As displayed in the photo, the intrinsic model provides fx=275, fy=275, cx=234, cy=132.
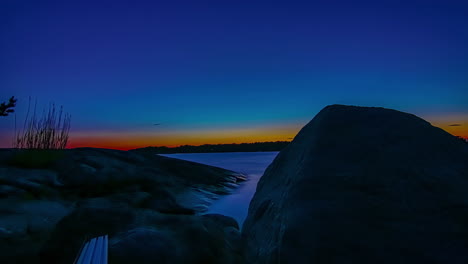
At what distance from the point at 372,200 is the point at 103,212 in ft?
7.98

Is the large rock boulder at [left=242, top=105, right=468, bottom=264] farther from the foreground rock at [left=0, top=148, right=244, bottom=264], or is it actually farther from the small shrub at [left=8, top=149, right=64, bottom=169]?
the small shrub at [left=8, top=149, right=64, bottom=169]

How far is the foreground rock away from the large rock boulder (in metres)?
0.55

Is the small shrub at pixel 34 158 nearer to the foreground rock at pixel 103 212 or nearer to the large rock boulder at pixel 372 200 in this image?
the foreground rock at pixel 103 212

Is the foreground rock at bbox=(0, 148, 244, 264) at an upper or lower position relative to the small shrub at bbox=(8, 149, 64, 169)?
lower

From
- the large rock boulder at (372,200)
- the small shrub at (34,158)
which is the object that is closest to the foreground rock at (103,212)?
the small shrub at (34,158)

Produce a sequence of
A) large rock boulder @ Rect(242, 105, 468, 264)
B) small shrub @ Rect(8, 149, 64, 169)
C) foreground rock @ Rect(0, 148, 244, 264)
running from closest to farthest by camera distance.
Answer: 1. large rock boulder @ Rect(242, 105, 468, 264)
2. foreground rock @ Rect(0, 148, 244, 264)
3. small shrub @ Rect(8, 149, 64, 169)

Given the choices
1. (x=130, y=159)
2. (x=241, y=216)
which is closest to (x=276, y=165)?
(x=241, y=216)

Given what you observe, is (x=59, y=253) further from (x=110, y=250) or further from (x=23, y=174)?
(x=23, y=174)

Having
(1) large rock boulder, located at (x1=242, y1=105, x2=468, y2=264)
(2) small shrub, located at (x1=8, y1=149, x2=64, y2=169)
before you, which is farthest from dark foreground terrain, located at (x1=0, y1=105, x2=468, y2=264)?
(2) small shrub, located at (x1=8, y1=149, x2=64, y2=169)

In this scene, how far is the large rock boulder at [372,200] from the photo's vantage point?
4.34ft

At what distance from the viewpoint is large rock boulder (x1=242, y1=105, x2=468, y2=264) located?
1.32 metres

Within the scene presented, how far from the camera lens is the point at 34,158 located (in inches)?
249

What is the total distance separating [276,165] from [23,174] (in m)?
5.55

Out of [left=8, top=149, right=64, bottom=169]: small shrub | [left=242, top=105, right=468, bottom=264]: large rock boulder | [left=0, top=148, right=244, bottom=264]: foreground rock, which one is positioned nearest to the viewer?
[left=242, top=105, right=468, bottom=264]: large rock boulder
